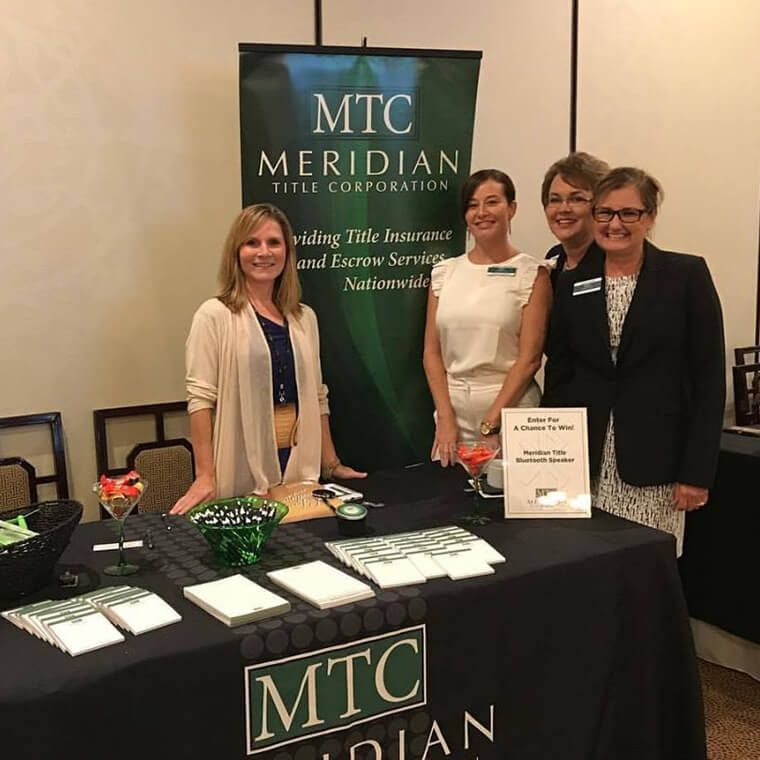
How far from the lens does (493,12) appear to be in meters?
3.57

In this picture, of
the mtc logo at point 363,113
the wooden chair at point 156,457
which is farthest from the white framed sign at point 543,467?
the wooden chair at point 156,457

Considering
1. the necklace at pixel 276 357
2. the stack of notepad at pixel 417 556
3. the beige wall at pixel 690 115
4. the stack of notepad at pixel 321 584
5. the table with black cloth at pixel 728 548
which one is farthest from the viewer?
the beige wall at pixel 690 115

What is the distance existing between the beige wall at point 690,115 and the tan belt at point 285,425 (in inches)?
79.1

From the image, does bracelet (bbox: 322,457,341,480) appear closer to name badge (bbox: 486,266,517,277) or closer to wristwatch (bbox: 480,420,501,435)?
wristwatch (bbox: 480,420,501,435)

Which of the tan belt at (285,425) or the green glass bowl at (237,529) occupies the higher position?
the tan belt at (285,425)

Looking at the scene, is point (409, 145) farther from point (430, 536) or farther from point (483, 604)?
point (483, 604)

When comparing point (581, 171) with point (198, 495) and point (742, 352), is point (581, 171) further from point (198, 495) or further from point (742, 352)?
point (742, 352)

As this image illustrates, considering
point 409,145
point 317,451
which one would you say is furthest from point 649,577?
point 409,145

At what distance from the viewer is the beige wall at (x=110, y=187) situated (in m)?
2.85

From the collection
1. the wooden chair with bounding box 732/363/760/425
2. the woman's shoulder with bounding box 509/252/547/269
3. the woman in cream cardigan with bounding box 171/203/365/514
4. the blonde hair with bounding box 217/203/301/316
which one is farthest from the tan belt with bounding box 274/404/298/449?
the wooden chair with bounding box 732/363/760/425

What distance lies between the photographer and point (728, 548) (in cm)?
300

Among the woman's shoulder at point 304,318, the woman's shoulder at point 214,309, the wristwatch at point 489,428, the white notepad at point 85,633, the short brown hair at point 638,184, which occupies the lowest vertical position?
the white notepad at point 85,633

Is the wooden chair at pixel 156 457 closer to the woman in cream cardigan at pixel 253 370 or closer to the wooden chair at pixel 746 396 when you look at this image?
the woman in cream cardigan at pixel 253 370

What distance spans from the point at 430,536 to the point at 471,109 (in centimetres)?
168
